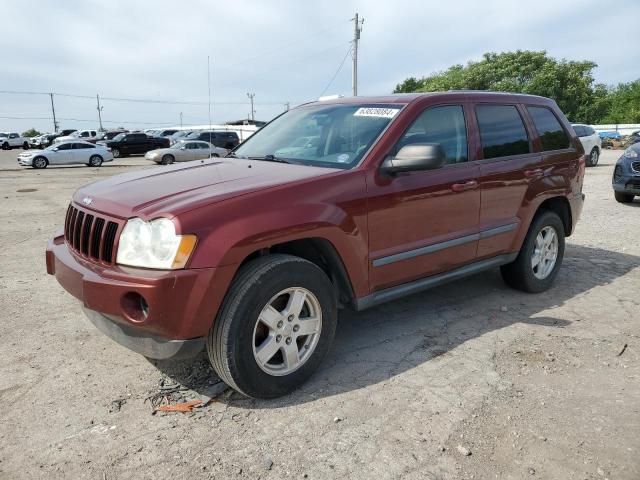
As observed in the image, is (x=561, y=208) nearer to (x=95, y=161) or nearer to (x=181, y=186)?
(x=181, y=186)

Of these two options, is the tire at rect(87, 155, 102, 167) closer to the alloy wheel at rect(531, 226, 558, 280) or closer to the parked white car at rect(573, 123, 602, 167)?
the parked white car at rect(573, 123, 602, 167)

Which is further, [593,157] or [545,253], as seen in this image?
[593,157]

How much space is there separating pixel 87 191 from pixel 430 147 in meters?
2.26

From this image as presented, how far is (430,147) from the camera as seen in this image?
10.8 feet

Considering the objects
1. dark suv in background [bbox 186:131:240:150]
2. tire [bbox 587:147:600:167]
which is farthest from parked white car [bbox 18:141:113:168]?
tire [bbox 587:147:600:167]

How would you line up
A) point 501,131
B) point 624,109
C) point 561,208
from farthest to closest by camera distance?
point 624,109, point 561,208, point 501,131

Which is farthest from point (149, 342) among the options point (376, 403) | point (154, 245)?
point (376, 403)

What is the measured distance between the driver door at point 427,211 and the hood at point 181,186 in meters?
0.49

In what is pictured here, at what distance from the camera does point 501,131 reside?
14.4 feet

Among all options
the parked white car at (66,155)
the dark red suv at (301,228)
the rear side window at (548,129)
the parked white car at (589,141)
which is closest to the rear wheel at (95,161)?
the parked white car at (66,155)

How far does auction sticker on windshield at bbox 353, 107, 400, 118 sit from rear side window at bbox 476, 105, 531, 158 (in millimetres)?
921

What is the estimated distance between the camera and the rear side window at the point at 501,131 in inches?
166

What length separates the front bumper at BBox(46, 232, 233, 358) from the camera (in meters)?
2.57

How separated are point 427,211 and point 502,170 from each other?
3.32ft
